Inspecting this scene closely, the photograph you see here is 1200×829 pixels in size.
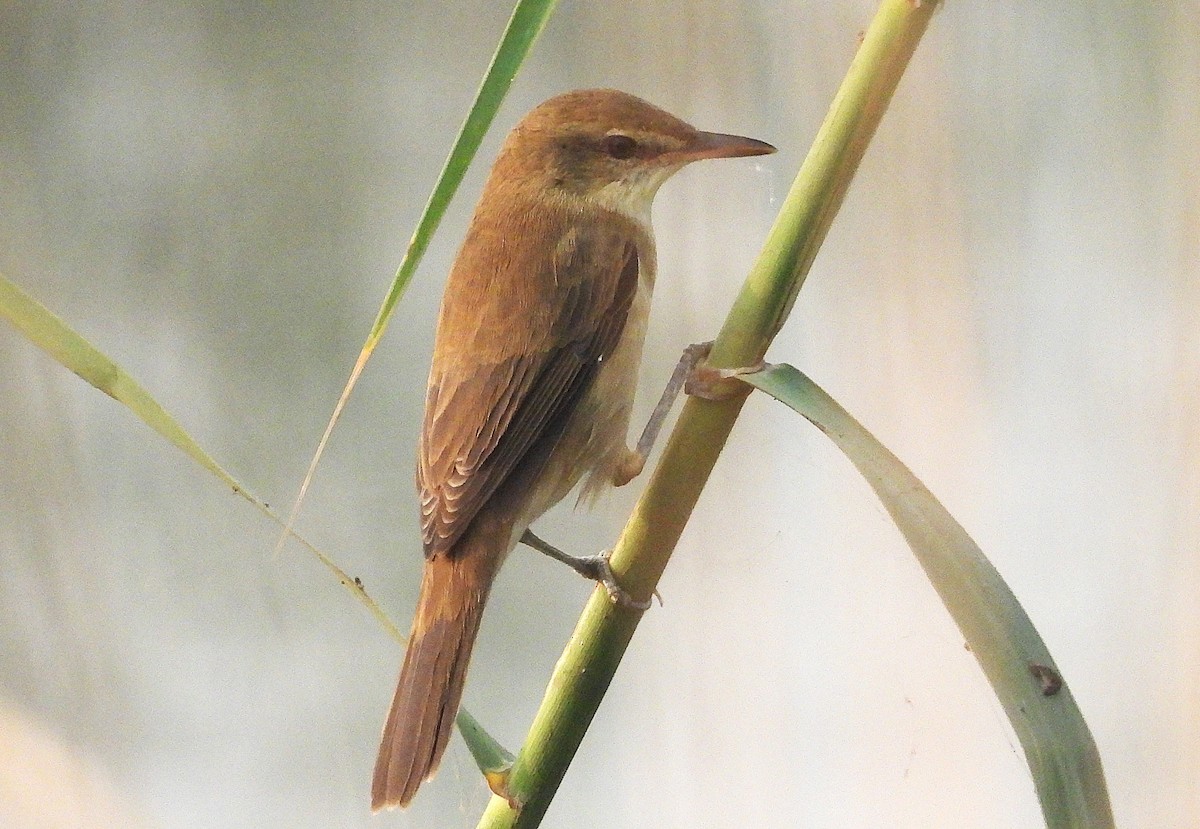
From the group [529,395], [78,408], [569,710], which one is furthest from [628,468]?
[78,408]

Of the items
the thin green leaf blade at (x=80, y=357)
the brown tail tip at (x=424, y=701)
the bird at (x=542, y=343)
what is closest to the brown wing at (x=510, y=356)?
the bird at (x=542, y=343)

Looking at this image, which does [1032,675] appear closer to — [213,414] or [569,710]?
[569,710]

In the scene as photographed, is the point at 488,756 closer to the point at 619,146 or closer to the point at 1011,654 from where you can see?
the point at 1011,654

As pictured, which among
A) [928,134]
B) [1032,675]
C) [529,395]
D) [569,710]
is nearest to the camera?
[1032,675]

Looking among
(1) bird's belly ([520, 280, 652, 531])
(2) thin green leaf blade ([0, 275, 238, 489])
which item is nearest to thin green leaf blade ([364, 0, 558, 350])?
(2) thin green leaf blade ([0, 275, 238, 489])

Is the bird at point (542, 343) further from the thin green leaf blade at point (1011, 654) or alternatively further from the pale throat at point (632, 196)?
the thin green leaf blade at point (1011, 654)
